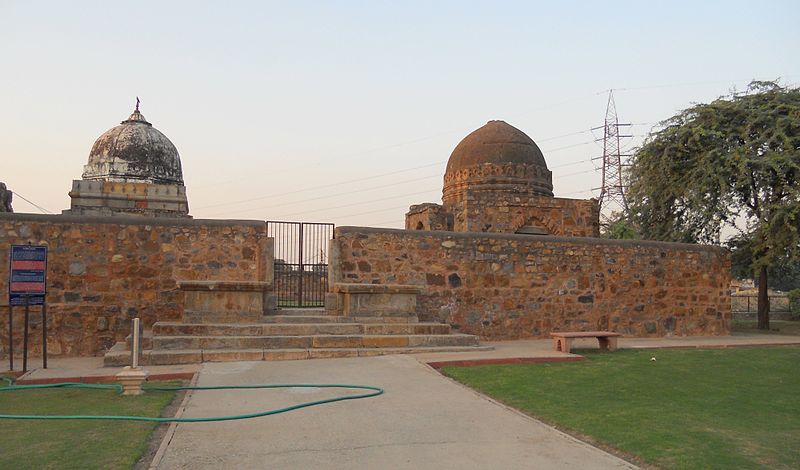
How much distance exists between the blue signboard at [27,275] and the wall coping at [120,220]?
163 cm

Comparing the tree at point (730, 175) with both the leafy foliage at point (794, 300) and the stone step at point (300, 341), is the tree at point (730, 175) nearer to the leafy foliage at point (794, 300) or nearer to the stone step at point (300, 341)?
the leafy foliage at point (794, 300)

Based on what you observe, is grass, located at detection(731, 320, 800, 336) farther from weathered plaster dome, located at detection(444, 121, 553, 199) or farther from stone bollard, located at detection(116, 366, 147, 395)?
stone bollard, located at detection(116, 366, 147, 395)

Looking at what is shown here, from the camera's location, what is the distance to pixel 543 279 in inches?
493

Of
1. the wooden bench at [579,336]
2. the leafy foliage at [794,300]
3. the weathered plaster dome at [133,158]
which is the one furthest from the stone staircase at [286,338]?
the leafy foliage at [794,300]

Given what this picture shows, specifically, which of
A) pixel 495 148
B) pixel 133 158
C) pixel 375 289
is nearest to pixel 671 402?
pixel 375 289

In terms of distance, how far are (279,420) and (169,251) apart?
5936 millimetres

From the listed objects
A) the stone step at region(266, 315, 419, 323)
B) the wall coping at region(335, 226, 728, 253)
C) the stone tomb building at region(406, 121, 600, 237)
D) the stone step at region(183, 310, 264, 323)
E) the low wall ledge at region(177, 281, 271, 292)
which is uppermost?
the stone tomb building at region(406, 121, 600, 237)

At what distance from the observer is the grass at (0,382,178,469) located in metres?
4.11

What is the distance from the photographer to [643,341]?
12.4 metres

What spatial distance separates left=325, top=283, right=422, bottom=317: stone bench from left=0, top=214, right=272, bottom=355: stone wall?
147 cm

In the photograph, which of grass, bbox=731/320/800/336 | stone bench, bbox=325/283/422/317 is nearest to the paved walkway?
stone bench, bbox=325/283/422/317

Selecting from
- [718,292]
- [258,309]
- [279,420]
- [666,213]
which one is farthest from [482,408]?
[666,213]

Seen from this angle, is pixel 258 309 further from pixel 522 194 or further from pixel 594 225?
pixel 594 225

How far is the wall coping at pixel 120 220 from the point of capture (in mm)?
9875
